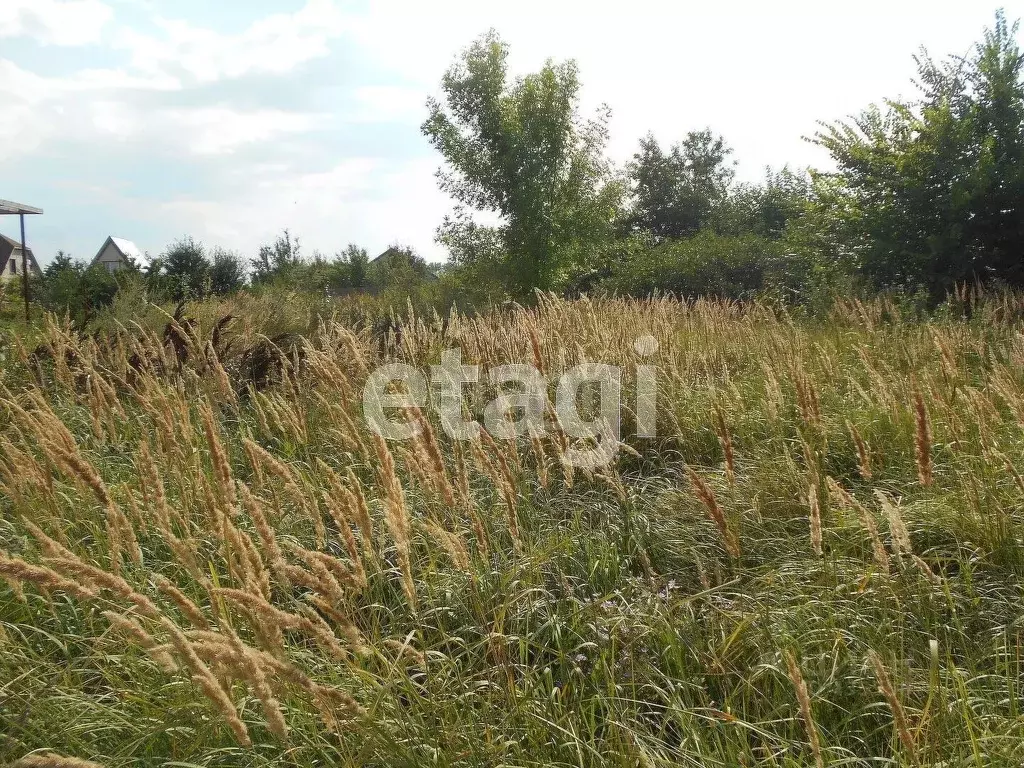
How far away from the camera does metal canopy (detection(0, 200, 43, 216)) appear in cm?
1487

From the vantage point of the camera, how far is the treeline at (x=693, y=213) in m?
8.02

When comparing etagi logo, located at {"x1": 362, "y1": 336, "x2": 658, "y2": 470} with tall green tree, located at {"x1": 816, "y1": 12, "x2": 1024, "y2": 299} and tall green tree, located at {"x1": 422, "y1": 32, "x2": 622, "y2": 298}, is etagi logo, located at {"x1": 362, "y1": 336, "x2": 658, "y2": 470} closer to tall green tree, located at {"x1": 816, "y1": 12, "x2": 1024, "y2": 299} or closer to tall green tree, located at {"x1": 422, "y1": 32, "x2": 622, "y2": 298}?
tall green tree, located at {"x1": 816, "y1": 12, "x2": 1024, "y2": 299}

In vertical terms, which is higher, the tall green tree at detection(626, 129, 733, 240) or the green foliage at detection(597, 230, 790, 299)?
the tall green tree at detection(626, 129, 733, 240)

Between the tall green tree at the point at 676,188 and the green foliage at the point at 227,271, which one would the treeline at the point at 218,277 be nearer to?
the green foliage at the point at 227,271

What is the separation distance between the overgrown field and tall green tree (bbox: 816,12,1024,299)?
5745mm

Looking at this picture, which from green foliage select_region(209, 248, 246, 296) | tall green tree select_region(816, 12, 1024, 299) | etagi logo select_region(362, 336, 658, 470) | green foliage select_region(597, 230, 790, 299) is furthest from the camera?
green foliage select_region(209, 248, 246, 296)

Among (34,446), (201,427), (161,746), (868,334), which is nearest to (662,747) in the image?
(161,746)

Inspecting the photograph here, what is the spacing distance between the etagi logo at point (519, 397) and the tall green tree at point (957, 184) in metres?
6.15

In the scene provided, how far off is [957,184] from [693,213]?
23.9m

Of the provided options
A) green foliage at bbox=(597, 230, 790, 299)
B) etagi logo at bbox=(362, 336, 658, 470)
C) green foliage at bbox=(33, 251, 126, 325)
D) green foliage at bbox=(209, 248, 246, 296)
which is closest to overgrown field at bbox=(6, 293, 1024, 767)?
etagi logo at bbox=(362, 336, 658, 470)

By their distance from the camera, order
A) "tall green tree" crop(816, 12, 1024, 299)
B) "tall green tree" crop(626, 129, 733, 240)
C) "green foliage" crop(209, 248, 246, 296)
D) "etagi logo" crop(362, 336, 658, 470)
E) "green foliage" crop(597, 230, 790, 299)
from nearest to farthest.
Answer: "etagi logo" crop(362, 336, 658, 470) < "tall green tree" crop(816, 12, 1024, 299) < "green foliage" crop(597, 230, 790, 299) < "green foliage" crop(209, 248, 246, 296) < "tall green tree" crop(626, 129, 733, 240)

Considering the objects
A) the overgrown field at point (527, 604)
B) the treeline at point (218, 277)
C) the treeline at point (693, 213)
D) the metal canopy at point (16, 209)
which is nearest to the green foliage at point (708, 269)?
the treeline at point (693, 213)

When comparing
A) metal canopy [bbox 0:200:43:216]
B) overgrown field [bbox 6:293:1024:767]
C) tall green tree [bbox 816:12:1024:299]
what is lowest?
overgrown field [bbox 6:293:1024:767]

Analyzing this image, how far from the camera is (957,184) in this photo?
25.1 feet
